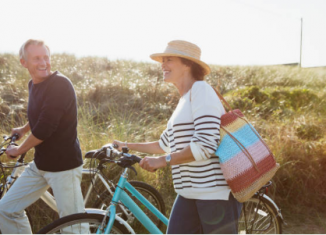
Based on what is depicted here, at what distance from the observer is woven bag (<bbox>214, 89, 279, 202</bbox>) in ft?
8.18

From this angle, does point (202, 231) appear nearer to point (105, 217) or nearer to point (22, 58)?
point (105, 217)

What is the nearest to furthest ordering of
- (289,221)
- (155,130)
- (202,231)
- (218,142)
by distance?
(218,142) < (202,231) < (289,221) < (155,130)

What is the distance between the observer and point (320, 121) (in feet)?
24.2

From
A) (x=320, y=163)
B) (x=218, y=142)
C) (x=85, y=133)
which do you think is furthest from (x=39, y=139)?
(x=320, y=163)

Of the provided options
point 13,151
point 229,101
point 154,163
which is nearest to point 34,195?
point 13,151

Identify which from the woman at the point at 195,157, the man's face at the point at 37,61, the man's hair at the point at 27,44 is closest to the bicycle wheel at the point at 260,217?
the woman at the point at 195,157

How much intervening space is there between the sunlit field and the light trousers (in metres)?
1.50

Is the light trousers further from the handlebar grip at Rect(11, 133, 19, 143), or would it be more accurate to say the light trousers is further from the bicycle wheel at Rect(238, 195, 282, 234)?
the bicycle wheel at Rect(238, 195, 282, 234)

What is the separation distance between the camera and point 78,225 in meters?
2.88

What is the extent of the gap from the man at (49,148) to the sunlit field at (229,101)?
5.11 ft

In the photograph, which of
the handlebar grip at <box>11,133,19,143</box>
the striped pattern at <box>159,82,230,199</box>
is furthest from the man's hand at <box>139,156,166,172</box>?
the handlebar grip at <box>11,133,19,143</box>

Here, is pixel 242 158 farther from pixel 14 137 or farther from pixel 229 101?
pixel 229 101

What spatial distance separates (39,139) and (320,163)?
473 cm

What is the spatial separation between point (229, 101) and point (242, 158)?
283 inches
